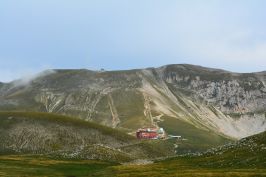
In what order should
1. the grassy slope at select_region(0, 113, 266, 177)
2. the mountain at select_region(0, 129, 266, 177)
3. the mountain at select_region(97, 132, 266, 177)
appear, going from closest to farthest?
the mountain at select_region(0, 129, 266, 177)
the mountain at select_region(97, 132, 266, 177)
the grassy slope at select_region(0, 113, 266, 177)

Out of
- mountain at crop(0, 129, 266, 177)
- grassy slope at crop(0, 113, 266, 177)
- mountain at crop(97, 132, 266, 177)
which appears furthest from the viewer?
grassy slope at crop(0, 113, 266, 177)

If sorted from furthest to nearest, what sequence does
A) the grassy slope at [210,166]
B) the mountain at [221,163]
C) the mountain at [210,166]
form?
the grassy slope at [210,166]
the mountain at [221,163]
the mountain at [210,166]

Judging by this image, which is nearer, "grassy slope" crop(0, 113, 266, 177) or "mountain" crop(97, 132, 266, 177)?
"mountain" crop(97, 132, 266, 177)

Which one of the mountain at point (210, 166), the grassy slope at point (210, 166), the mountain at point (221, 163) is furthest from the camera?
the grassy slope at point (210, 166)

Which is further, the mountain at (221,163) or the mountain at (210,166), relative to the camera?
the mountain at (221,163)

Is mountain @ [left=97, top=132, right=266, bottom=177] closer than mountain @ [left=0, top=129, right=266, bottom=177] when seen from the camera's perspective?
No

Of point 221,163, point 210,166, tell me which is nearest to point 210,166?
point 210,166

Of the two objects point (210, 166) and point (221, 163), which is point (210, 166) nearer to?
point (210, 166)

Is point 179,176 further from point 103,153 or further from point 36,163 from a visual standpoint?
point 103,153

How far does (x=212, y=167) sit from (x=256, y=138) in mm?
27200

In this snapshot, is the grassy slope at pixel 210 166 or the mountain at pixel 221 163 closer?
the mountain at pixel 221 163

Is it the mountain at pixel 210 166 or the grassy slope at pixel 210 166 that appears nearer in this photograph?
the mountain at pixel 210 166

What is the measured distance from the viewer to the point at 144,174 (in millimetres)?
101312

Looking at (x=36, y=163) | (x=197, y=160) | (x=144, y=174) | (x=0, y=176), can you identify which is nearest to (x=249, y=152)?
(x=197, y=160)
